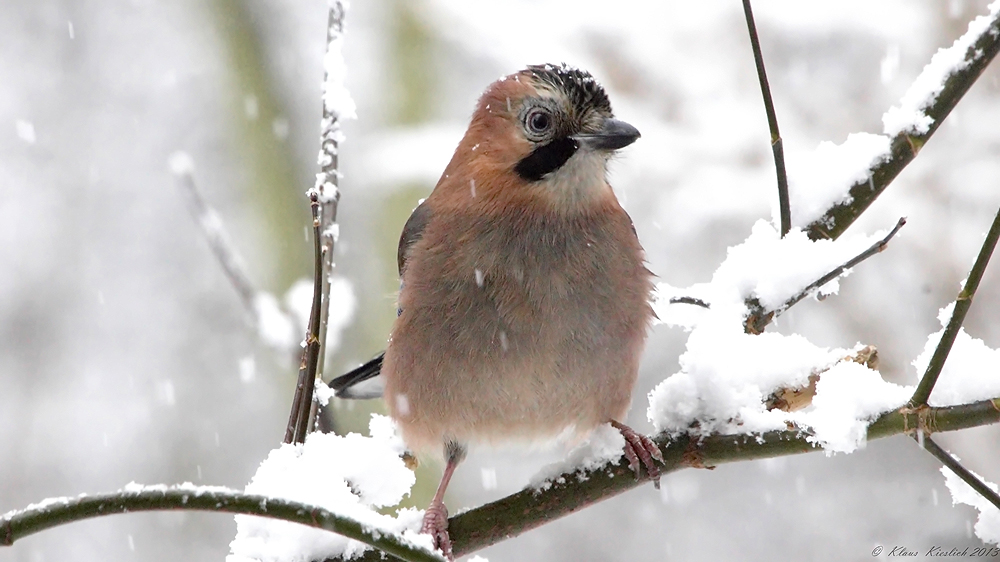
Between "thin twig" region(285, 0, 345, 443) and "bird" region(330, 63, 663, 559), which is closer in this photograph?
"thin twig" region(285, 0, 345, 443)

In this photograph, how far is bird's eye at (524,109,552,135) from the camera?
3.28 m

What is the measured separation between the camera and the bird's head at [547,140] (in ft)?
10.6

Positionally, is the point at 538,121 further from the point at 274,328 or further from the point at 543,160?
the point at 274,328

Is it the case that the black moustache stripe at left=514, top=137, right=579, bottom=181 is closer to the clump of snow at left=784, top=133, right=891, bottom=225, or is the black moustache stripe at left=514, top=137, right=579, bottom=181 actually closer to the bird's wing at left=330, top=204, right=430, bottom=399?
the bird's wing at left=330, top=204, right=430, bottom=399

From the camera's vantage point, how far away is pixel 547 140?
331cm

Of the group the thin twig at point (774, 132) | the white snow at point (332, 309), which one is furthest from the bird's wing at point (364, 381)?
the thin twig at point (774, 132)

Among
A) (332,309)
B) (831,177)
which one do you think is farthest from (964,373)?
(332,309)

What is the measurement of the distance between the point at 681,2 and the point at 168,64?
4.98 meters

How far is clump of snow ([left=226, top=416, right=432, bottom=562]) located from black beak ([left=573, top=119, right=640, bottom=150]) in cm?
123

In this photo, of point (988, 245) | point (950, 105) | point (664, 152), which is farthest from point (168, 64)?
point (988, 245)

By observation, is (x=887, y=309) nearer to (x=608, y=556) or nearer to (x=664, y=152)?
(x=664, y=152)

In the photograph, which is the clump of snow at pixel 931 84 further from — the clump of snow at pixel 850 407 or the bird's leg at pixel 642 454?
the bird's leg at pixel 642 454

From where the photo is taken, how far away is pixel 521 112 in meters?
3.36

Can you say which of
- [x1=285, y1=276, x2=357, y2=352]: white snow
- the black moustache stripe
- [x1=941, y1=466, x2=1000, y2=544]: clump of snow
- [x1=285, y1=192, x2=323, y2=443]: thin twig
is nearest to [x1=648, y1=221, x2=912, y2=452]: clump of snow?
[x1=941, y1=466, x2=1000, y2=544]: clump of snow
